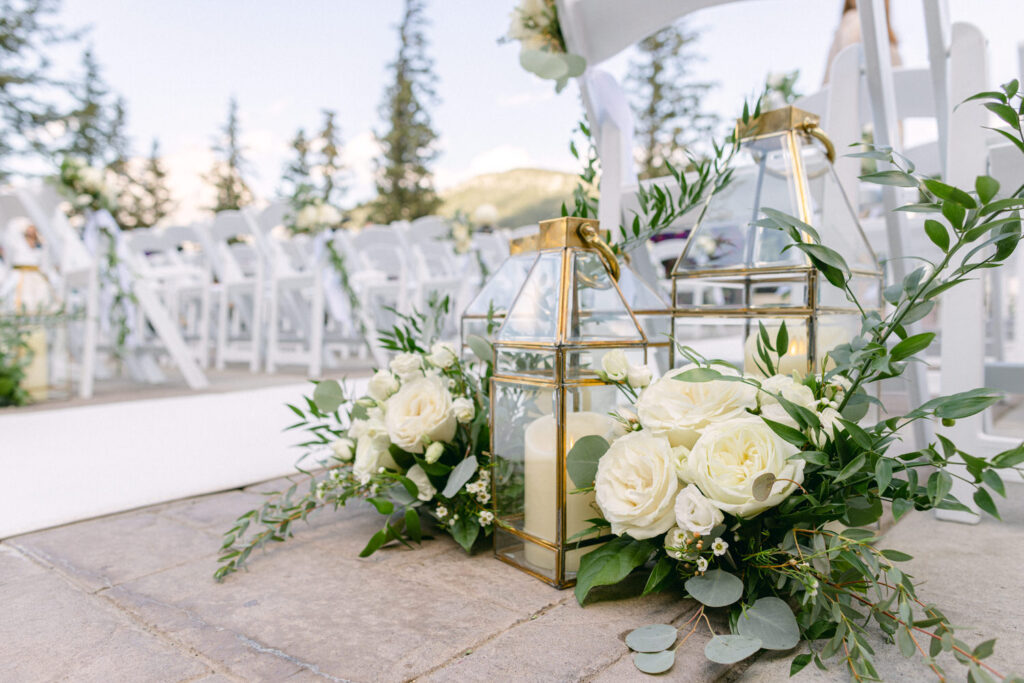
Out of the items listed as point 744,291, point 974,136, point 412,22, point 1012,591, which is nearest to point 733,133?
point 744,291

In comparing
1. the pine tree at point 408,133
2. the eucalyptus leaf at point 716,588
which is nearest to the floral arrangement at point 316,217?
the eucalyptus leaf at point 716,588

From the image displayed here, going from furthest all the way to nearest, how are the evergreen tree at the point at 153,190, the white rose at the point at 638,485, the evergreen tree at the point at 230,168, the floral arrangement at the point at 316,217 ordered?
the evergreen tree at the point at 230,168, the evergreen tree at the point at 153,190, the floral arrangement at the point at 316,217, the white rose at the point at 638,485

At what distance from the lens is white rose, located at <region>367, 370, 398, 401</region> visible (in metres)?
1.02

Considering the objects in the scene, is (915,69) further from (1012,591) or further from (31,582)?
(31,582)

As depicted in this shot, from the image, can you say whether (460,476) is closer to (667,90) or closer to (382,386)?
(382,386)

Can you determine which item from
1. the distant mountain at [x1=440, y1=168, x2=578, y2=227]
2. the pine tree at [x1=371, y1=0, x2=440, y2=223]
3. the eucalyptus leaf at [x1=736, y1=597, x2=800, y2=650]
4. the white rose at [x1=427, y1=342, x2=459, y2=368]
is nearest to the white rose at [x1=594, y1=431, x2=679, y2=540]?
the eucalyptus leaf at [x1=736, y1=597, x2=800, y2=650]

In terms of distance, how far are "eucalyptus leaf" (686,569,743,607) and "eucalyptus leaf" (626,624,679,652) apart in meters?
0.05

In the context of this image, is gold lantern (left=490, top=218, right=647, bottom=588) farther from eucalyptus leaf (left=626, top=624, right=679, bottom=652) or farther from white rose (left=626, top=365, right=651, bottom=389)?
eucalyptus leaf (left=626, top=624, right=679, bottom=652)

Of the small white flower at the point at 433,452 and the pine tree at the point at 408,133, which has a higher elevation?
the pine tree at the point at 408,133

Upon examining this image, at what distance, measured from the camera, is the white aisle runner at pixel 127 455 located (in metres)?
1.23

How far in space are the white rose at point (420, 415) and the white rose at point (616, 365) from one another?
268 mm

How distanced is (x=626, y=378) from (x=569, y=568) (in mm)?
262

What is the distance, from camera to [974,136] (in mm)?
1093

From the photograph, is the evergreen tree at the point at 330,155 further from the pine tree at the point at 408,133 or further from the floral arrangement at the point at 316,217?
the floral arrangement at the point at 316,217
